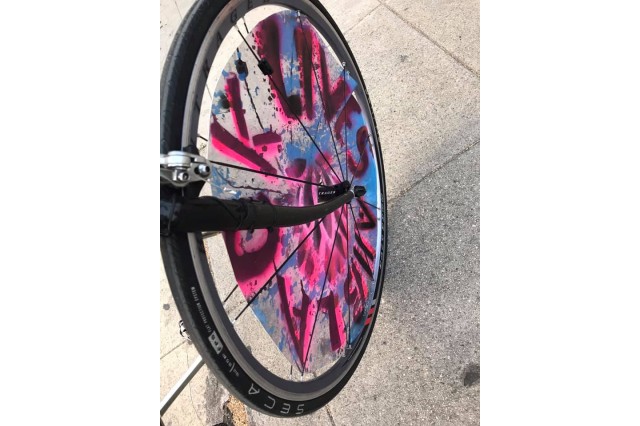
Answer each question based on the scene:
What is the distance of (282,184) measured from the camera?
1.20 metres

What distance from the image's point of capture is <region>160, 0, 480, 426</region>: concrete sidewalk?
5.55ft

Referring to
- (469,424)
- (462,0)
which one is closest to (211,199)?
(469,424)

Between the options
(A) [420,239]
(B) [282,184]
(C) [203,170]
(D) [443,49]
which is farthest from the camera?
(D) [443,49]

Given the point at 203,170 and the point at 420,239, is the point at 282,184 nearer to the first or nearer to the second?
the point at 203,170

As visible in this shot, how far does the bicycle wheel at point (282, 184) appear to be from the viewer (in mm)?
803

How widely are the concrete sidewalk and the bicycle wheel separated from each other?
0.58ft

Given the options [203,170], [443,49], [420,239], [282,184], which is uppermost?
[203,170]

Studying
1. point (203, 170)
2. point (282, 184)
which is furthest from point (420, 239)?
point (203, 170)

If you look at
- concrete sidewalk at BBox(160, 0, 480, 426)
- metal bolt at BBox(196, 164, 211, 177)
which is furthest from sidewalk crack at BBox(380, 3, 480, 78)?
metal bolt at BBox(196, 164, 211, 177)

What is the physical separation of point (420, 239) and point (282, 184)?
2.86 ft

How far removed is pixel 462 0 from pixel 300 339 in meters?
1.78

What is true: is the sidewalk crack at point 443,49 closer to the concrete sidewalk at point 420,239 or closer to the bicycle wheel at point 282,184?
the concrete sidewalk at point 420,239

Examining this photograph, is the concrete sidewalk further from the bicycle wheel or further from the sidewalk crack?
the bicycle wheel
